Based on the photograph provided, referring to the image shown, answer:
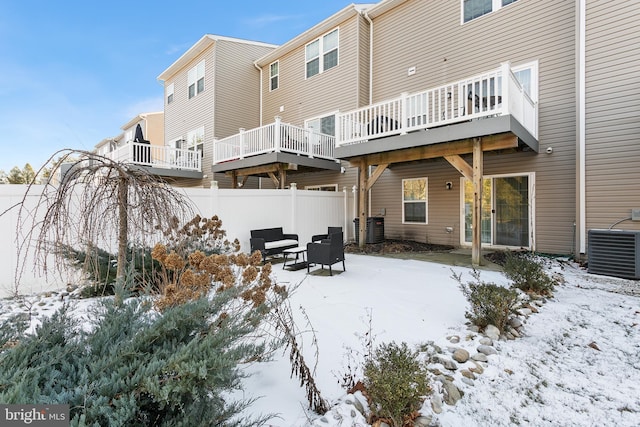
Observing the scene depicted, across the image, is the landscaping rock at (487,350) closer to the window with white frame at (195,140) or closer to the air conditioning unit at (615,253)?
the air conditioning unit at (615,253)

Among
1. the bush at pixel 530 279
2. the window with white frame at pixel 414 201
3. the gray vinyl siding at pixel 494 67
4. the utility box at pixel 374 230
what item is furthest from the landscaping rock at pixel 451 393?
the window with white frame at pixel 414 201

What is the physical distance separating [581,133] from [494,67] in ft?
9.68

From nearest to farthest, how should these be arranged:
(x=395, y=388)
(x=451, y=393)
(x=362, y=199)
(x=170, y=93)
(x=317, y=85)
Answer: (x=395, y=388) → (x=451, y=393) → (x=362, y=199) → (x=317, y=85) → (x=170, y=93)

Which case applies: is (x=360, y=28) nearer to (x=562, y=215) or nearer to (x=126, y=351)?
(x=562, y=215)

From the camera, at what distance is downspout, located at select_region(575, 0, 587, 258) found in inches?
279

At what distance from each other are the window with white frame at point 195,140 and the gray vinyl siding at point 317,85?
3044 millimetres

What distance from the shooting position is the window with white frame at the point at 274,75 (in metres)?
14.3

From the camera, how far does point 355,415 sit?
214 centimetres

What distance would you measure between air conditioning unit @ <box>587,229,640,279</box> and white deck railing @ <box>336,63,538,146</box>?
2798 millimetres

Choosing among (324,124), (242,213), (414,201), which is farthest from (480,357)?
(324,124)

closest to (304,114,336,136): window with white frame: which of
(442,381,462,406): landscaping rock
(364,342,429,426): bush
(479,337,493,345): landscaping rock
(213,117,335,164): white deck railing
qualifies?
(213,117,335,164): white deck railing

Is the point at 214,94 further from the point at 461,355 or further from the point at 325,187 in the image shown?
the point at 461,355

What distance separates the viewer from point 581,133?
714 cm

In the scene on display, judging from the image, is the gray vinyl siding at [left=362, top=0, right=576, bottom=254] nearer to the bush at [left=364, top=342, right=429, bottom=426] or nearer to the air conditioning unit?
the air conditioning unit
